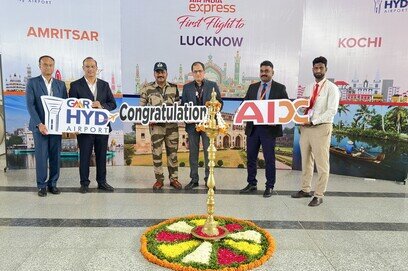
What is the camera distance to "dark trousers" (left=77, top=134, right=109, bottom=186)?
167 inches

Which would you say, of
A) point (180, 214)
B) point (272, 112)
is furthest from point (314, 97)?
point (180, 214)

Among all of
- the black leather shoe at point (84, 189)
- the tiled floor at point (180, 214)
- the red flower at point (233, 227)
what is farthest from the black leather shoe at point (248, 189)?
the black leather shoe at point (84, 189)

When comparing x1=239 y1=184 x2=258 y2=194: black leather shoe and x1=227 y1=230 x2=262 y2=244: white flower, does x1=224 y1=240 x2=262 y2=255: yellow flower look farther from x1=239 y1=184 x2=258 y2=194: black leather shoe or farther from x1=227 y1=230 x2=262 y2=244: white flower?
x1=239 y1=184 x2=258 y2=194: black leather shoe

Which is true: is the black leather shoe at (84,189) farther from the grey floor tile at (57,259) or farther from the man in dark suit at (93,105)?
the grey floor tile at (57,259)

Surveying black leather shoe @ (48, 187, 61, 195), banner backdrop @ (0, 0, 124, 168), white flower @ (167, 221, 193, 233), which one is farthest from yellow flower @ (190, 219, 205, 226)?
banner backdrop @ (0, 0, 124, 168)

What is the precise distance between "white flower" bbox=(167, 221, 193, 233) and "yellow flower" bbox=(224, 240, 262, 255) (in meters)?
0.41

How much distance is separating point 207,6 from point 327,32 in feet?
6.31

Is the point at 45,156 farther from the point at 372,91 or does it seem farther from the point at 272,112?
the point at 372,91

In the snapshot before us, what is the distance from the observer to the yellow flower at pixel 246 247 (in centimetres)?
267

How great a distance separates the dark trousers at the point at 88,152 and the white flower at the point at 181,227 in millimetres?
1647

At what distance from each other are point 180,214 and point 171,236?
64 centimetres

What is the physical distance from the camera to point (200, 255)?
2.57 metres

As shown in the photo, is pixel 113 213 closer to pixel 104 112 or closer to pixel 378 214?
pixel 104 112

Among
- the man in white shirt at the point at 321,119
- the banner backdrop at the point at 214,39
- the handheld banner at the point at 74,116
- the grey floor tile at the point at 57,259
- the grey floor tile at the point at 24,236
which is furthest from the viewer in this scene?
the banner backdrop at the point at 214,39
